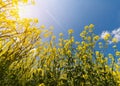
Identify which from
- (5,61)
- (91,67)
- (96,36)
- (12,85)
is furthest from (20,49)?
(96,36)

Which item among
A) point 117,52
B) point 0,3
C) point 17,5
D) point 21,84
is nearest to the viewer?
point 0,3

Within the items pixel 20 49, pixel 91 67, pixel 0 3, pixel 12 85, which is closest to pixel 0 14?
pixel 0 3

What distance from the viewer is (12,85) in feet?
23.1

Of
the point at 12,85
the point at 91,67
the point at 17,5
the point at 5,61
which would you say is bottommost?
the point at 12,85

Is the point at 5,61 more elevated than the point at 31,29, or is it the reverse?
the point at 31,29

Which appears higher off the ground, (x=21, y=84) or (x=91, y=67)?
(x=91, y=67)

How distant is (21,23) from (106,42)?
3557 mm

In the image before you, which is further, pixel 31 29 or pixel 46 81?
pixel 46 81

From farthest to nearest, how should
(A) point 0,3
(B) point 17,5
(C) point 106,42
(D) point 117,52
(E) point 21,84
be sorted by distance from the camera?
1. (C) point 106,42
2. (D) point 117,52
3. (E) point 21,84
4. (B) point 17,5
5. (A) point 0,3

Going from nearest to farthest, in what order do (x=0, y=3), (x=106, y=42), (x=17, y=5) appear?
(x=0, y=3), (x=17, y=5), (x=106, y=42)

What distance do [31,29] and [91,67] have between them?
122 inches

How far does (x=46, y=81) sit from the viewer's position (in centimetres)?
1077

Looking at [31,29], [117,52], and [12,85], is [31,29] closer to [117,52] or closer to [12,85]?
[12,85]

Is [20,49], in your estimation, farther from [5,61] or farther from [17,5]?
[17,5]
